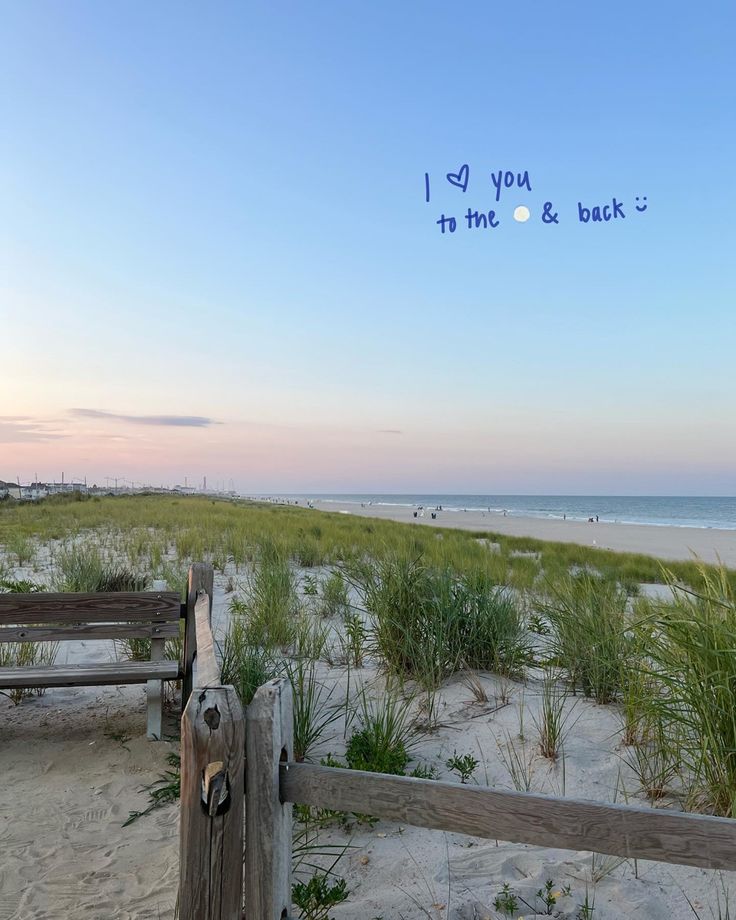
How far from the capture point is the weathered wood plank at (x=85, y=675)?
406 centimetres

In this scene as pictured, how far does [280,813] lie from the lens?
1.76 metres

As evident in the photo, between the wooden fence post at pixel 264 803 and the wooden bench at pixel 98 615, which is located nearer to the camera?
the wooden fence post at pixel 264 803

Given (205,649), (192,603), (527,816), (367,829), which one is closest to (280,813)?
(527,816)

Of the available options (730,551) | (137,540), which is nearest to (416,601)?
(137,540)

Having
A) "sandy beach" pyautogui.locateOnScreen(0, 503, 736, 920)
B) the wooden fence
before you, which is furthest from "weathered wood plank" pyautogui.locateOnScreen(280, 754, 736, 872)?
"sandy beach" pyautogui.locateOnScreen(0, 503, 736, 920)

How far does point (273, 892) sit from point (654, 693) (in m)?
2.57

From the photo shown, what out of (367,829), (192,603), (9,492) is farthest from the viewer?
(9,492)

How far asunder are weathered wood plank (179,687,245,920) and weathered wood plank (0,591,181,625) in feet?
9.74

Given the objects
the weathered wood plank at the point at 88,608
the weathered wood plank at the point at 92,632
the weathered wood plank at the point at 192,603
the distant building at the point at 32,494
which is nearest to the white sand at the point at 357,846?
the weathered wood plank at the point at 192,603

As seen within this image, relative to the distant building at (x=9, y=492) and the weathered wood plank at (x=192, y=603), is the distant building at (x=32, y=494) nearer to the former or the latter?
the distant building at (x=9, y=492)

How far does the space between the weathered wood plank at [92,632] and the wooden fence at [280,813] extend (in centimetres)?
294

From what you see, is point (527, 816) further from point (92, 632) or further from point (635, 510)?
point (635, 510)

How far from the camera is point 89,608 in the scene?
4531 millimetres

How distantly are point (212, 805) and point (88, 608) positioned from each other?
10.7 ft
